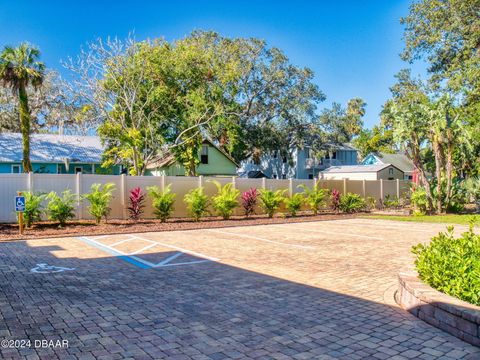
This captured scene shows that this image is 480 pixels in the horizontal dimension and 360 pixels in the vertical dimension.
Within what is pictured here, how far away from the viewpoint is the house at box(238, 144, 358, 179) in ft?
144

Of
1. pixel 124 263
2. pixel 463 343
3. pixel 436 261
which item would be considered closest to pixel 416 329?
pixel 463 343

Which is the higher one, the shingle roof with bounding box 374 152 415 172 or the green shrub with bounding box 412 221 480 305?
the shingle roof with bounding box 374 152 415 172

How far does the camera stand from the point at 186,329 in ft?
14.8

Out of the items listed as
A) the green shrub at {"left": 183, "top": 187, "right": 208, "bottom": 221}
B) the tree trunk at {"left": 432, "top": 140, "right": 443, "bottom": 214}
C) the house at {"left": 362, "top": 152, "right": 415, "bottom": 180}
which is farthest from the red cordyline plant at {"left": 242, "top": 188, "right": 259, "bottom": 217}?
the house at {"left": 362, "top": 152, "right": 415, "bottom": 180}

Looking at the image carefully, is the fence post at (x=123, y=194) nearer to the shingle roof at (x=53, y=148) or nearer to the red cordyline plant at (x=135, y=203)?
the red cordyline plant at (x=135, y=203)

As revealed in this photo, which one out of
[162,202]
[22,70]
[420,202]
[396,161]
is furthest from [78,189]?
[396,161]

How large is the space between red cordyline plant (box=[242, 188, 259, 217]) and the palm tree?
11838mm

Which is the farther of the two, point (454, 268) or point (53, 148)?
point (53, 148)

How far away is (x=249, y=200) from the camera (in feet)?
63.5

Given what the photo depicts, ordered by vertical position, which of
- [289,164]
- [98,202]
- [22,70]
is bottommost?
[98,202]

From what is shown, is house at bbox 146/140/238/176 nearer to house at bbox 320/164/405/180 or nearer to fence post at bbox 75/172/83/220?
house at bbox 320/164/405/180

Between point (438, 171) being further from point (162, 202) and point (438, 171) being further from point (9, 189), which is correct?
point (9, 189)

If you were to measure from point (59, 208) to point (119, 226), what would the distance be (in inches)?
84.7

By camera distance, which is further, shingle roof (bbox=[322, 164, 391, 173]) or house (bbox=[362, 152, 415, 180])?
house (bbox=[362, 152, 415, 180])
